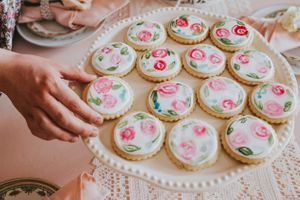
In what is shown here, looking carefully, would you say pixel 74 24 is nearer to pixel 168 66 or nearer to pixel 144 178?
pixel 168 66

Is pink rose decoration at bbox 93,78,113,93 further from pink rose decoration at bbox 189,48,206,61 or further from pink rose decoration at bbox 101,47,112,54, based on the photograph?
pink rose decoration at bbox 189,48,206,61

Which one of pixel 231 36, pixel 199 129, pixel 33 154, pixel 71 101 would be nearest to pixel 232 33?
pixel 231 36

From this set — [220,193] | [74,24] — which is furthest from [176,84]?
[74,24]

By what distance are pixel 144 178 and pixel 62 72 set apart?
23 cm

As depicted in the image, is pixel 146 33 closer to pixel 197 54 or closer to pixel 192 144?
pixel 197 54

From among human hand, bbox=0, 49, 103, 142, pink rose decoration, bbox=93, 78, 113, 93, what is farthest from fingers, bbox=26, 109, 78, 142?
pink rose decoration, bbox=93, 78, 113, 93

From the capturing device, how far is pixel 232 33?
774mm

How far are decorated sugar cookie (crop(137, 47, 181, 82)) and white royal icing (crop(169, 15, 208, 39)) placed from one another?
54 millimetres

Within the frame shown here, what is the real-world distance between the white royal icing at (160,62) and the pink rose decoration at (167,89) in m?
0.03

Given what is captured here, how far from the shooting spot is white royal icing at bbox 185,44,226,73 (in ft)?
2.40

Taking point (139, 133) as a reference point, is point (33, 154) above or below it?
below

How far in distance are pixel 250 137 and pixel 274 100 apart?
0.31 feet

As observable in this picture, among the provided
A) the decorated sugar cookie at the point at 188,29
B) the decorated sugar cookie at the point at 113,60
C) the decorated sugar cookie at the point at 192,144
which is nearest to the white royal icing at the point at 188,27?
the decorated sugar cookie at the point at 188,29

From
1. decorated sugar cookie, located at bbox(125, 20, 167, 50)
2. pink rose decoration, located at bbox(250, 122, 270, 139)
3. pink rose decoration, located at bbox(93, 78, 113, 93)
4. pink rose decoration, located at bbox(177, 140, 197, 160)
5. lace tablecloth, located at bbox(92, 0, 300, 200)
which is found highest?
decorated sugar cookie, located at bbox(125, 20, 167, 50)
